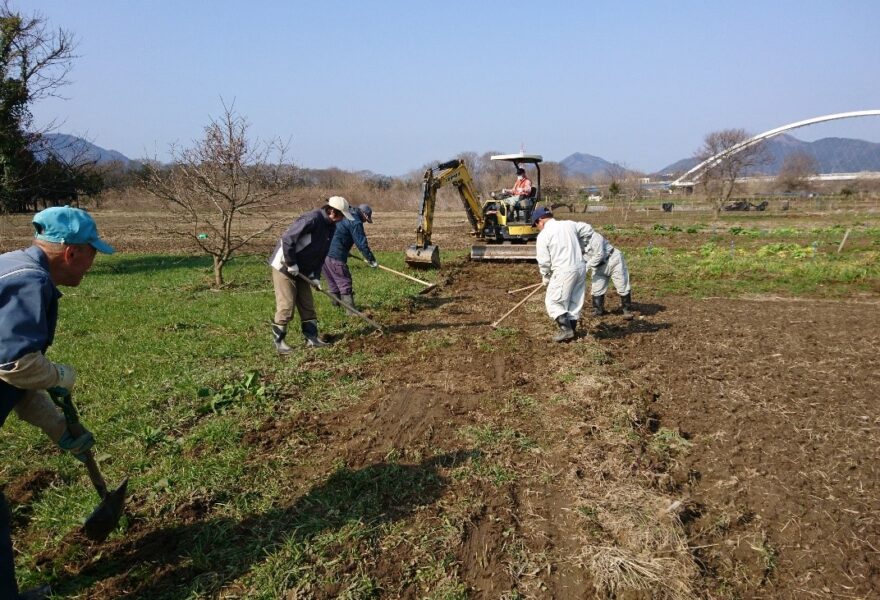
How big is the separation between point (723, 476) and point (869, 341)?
5.14 metres

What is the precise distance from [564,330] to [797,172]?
2730 inches

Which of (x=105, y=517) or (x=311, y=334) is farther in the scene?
(x=311, y=334)

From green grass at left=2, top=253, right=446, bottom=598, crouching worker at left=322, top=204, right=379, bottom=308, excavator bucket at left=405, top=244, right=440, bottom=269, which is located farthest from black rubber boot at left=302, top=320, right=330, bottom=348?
excavator bucket at left=405, top=244, right=440, bottom=269

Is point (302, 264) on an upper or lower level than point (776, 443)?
upper

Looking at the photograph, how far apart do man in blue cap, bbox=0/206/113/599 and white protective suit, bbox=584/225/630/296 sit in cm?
697

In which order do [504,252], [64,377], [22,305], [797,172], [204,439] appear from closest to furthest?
[22,305]
[64,377]
[204,439]
[504,252]
[797,172]

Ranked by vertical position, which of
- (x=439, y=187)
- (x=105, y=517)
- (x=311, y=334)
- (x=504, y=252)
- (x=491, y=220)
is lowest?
(x=105, y=517)

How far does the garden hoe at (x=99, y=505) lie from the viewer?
2947mm

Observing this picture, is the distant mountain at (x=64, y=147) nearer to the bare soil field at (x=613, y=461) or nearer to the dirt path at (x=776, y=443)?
the bare soil field at (x=613, y=461)

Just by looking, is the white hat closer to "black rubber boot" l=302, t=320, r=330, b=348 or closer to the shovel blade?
"black rubber boot" l=302, t=320, r=330, b=348

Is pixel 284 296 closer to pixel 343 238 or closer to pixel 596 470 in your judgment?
pixel 343 238

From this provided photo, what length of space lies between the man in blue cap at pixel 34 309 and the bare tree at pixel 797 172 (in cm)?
7166

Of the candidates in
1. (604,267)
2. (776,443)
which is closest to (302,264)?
(604,267)

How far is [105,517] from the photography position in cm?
304
